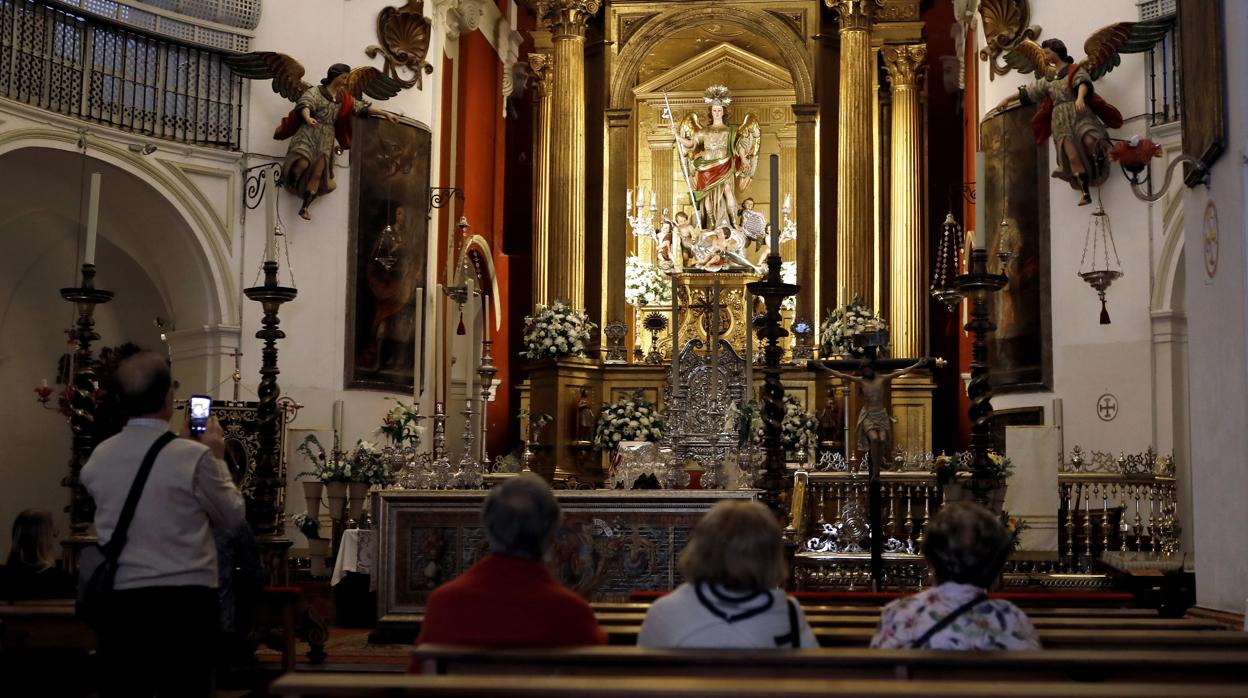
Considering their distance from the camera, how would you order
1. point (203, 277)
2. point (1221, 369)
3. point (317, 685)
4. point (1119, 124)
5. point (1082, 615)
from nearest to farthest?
1. point (317, 685)
2. point (1082, 615)
3. point (1221, 369)
4. point (1119, 124)
5. point (203, 277)

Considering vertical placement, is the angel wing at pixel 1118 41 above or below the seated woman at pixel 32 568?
above

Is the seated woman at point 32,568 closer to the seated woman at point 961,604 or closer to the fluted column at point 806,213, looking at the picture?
the seated woman at point 961,604

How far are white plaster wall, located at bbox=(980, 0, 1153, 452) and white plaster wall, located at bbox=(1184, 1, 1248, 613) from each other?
21.4ft

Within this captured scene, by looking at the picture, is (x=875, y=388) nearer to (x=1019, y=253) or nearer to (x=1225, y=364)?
(x=1225, y=364)

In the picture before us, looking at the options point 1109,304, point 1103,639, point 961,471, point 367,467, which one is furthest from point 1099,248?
point 1103,639

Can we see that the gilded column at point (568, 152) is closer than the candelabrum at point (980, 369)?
No

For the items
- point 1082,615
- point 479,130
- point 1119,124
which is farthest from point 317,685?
point 479,130

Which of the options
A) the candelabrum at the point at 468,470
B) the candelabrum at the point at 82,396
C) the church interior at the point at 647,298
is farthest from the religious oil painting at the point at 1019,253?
the candelabrum at the point at 82,396

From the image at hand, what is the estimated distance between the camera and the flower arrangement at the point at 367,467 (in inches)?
483

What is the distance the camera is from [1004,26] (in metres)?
14.8

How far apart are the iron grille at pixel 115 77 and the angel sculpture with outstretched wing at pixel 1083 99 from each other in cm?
807

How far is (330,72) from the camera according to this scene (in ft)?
47.5

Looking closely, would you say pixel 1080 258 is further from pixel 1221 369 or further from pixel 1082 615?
pixel 1082 615

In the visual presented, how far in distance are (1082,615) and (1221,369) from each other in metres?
1.38
